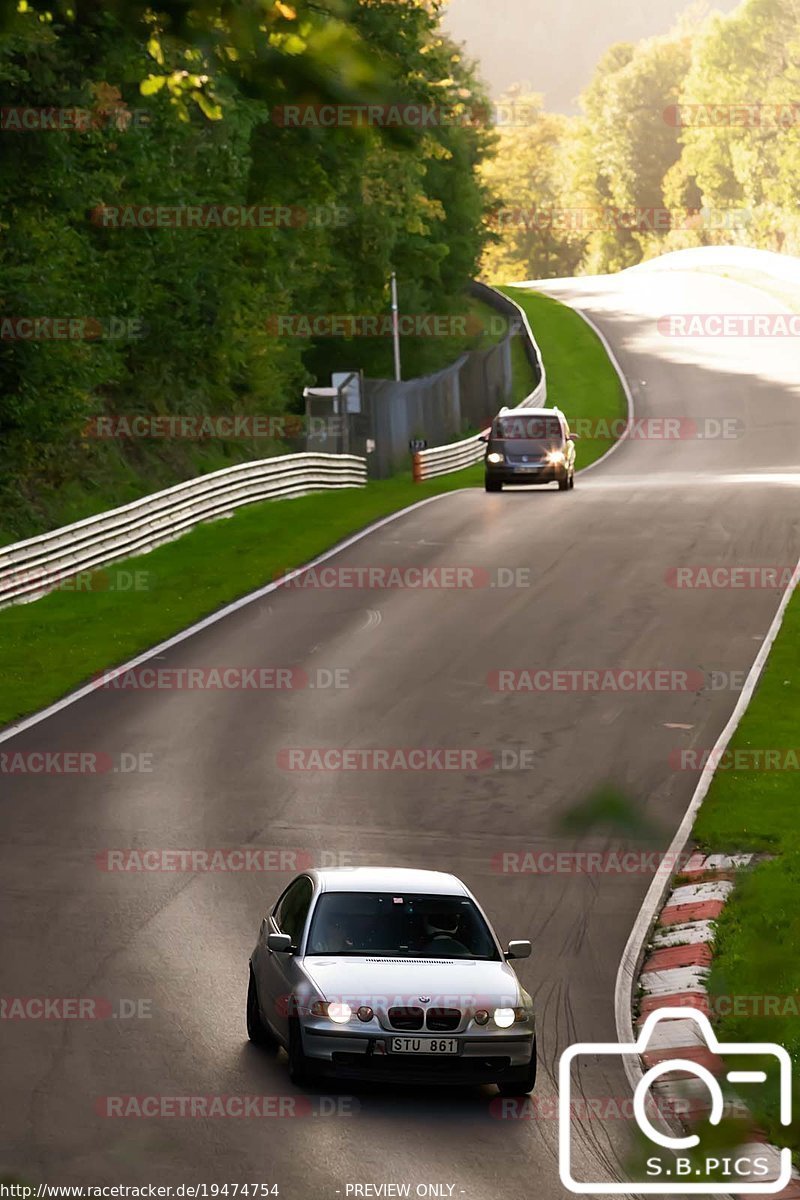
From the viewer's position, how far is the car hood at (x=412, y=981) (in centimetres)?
1027

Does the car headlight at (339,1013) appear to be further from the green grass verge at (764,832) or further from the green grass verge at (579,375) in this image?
the green grass verge at (579,375)

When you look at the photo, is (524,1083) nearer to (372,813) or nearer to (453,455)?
(372,813)

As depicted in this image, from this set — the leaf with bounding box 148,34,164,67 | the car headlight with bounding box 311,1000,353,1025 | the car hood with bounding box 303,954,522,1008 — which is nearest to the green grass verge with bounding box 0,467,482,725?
the car hood with bounding box 303,954,522,1008

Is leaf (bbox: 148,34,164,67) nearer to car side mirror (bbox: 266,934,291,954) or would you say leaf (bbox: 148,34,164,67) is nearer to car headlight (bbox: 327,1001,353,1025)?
car headlight (bbox: 327,1001,353,1025)

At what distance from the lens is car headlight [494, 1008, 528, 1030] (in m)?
10.2

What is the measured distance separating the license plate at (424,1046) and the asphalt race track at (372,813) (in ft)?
1.11

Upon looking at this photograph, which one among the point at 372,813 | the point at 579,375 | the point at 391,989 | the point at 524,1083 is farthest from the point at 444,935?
the point at 579,375

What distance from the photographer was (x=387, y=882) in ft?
37.8

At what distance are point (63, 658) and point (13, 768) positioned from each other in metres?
5.97

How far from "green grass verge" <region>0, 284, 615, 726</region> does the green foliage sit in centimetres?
433

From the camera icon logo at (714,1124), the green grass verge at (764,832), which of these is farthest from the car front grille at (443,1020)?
the camera icon logo at (714,1124)

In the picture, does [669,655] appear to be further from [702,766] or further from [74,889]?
[74,889]

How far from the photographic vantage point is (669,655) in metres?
Answer: 24.6

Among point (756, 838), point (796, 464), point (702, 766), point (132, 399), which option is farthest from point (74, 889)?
point (796, 464)
